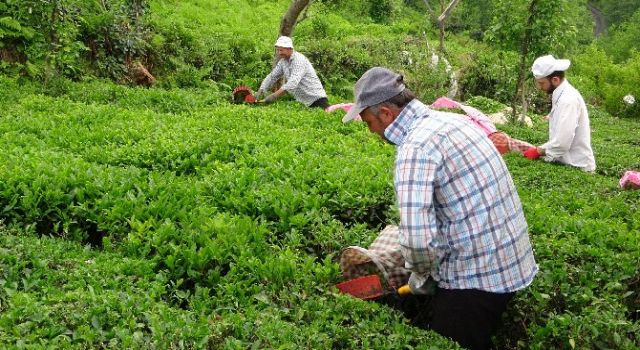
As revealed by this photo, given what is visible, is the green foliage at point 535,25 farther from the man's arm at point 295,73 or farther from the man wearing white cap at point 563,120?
the man wearing white cap at point 563,120

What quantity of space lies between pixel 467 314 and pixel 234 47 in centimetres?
1254

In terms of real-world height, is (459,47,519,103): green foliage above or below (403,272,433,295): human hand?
below

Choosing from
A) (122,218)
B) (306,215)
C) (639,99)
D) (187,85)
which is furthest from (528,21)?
(639,99)

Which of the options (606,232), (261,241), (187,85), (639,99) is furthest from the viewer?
(639,99)

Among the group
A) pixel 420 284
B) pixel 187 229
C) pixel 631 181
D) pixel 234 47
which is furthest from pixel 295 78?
pixel 420 284

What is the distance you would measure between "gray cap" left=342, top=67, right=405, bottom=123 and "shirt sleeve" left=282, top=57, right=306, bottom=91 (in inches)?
283

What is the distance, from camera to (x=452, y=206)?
11.3 feet

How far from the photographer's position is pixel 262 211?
5.34 m

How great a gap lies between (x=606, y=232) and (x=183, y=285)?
3.37 metres

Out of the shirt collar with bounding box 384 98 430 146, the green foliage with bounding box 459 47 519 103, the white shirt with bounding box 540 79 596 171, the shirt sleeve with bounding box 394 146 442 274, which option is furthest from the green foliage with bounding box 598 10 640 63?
the shirt sleeve with bounding box 394 146 442 274

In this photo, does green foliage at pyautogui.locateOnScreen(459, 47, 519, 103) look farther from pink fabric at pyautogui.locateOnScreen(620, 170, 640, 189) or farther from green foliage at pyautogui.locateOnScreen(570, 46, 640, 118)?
pink fabric at pyautogui.locateOnScreen(620, 170, 640, 189)

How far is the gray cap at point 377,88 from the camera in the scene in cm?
342

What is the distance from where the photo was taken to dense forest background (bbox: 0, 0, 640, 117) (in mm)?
10836

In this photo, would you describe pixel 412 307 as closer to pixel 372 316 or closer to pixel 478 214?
pixel 372 316
